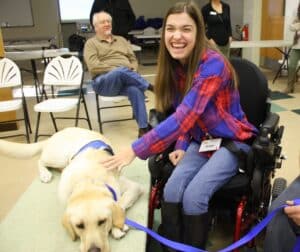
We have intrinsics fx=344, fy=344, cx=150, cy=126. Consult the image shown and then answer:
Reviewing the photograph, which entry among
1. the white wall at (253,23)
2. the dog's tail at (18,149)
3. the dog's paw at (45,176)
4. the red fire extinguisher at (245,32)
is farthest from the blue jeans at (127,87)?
the red fire extinguisher at (245,32)

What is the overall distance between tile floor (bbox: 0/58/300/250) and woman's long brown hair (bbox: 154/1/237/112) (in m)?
1.23

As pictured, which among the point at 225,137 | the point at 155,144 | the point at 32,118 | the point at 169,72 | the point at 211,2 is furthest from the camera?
the point at 211,2

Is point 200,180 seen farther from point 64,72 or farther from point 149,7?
point 149,7

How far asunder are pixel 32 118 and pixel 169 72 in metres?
3.12


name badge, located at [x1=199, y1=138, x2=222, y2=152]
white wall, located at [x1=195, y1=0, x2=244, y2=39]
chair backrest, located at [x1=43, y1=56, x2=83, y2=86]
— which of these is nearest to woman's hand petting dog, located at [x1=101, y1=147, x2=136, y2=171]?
name badge, located at [x1=199, y1=138, x2=222, y2=152]

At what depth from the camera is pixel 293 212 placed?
1.24m

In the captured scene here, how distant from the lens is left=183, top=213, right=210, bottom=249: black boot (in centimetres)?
150

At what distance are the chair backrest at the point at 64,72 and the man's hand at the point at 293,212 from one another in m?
2.79

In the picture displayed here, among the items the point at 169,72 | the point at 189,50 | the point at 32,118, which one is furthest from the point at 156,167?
the point at 32,118

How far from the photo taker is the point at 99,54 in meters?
3.57

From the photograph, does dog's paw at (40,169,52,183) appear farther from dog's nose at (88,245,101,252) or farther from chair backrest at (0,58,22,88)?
chair backrest at (0,58,22,88)

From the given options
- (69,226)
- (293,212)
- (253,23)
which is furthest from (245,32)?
(69,226)

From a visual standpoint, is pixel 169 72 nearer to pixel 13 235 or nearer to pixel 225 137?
pixel 225 137

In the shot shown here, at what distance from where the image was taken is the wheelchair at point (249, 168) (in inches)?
60.0
